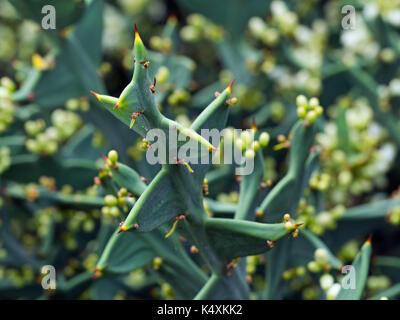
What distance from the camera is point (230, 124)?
1.29 meters

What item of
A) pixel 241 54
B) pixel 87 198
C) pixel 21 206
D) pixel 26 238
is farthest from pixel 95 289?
pixel 241 54

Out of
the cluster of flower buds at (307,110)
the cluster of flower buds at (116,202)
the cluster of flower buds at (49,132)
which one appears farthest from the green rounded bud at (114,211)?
the cluster of flower buds at (49,132)

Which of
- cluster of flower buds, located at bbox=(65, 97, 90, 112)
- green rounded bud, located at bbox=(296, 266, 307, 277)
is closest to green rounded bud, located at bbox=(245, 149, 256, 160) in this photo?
green rounded bud, located at bbox=(296, 266, 307, 277)

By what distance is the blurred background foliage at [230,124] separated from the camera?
1.04 meters

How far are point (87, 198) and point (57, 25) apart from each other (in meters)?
0.33

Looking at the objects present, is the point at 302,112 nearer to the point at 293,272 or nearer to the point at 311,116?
the point at 311,116

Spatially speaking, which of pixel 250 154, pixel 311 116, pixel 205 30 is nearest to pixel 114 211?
pixel 250 154

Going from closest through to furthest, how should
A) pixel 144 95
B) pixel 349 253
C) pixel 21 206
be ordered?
pixel 144 95 < pixel 349 253 < pixel 21 206

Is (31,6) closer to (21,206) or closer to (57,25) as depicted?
(57,25)

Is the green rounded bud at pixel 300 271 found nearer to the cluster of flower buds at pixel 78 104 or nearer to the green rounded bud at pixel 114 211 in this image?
the green rounded bud at pixel 114 211

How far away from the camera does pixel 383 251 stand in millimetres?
1281

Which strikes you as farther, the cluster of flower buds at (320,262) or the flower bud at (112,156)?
the cluster of flower buds at (320,262)

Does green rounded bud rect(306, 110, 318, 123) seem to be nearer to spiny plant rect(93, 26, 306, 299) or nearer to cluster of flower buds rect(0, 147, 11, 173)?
spiny plant rect(93, 26, 306, 299)

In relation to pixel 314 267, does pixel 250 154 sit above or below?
above
